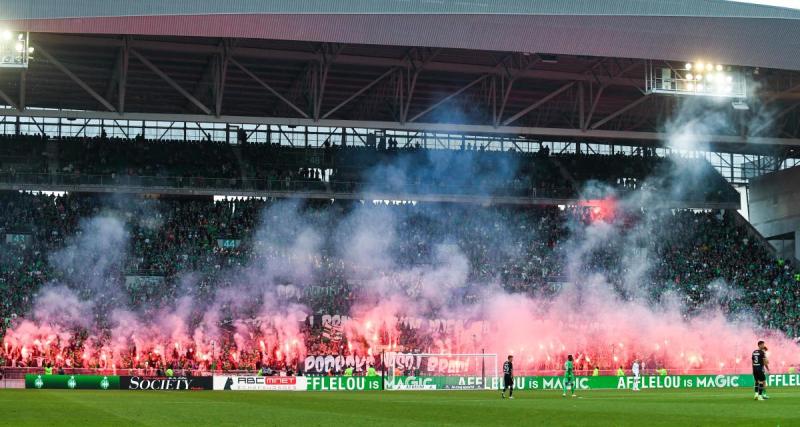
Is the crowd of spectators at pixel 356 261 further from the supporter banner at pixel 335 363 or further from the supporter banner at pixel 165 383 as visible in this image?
the supporter banner at pixel 165 383

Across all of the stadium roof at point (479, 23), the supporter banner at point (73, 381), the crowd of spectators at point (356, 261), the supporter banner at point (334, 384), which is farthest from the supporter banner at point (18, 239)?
the supporter banner at point (334, 384)

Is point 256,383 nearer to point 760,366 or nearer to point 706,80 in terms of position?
point 706,80

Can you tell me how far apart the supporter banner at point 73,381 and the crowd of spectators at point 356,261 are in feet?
18.6

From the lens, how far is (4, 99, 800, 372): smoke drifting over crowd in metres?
46.9

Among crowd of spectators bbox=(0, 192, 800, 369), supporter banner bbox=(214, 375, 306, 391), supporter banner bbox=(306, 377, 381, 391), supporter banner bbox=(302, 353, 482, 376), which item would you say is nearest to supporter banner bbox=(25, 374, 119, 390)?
supporter banner bbox=(214, 375, 306, 391)

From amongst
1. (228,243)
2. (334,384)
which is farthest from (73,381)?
(228,243)

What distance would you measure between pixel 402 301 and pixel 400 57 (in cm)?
1221

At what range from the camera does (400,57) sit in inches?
1826

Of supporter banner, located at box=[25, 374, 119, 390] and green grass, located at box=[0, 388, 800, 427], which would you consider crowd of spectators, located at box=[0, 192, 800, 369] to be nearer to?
supporter banner, located at box=[25, 374, 119, 390]

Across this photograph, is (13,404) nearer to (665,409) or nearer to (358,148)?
(665,409)

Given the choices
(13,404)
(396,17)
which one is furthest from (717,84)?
(13,404)

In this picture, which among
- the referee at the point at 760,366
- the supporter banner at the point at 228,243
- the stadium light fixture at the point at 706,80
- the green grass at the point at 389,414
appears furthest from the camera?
the supporter banner at the point at 228,243

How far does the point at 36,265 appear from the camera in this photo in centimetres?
4878

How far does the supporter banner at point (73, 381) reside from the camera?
1593 inches
